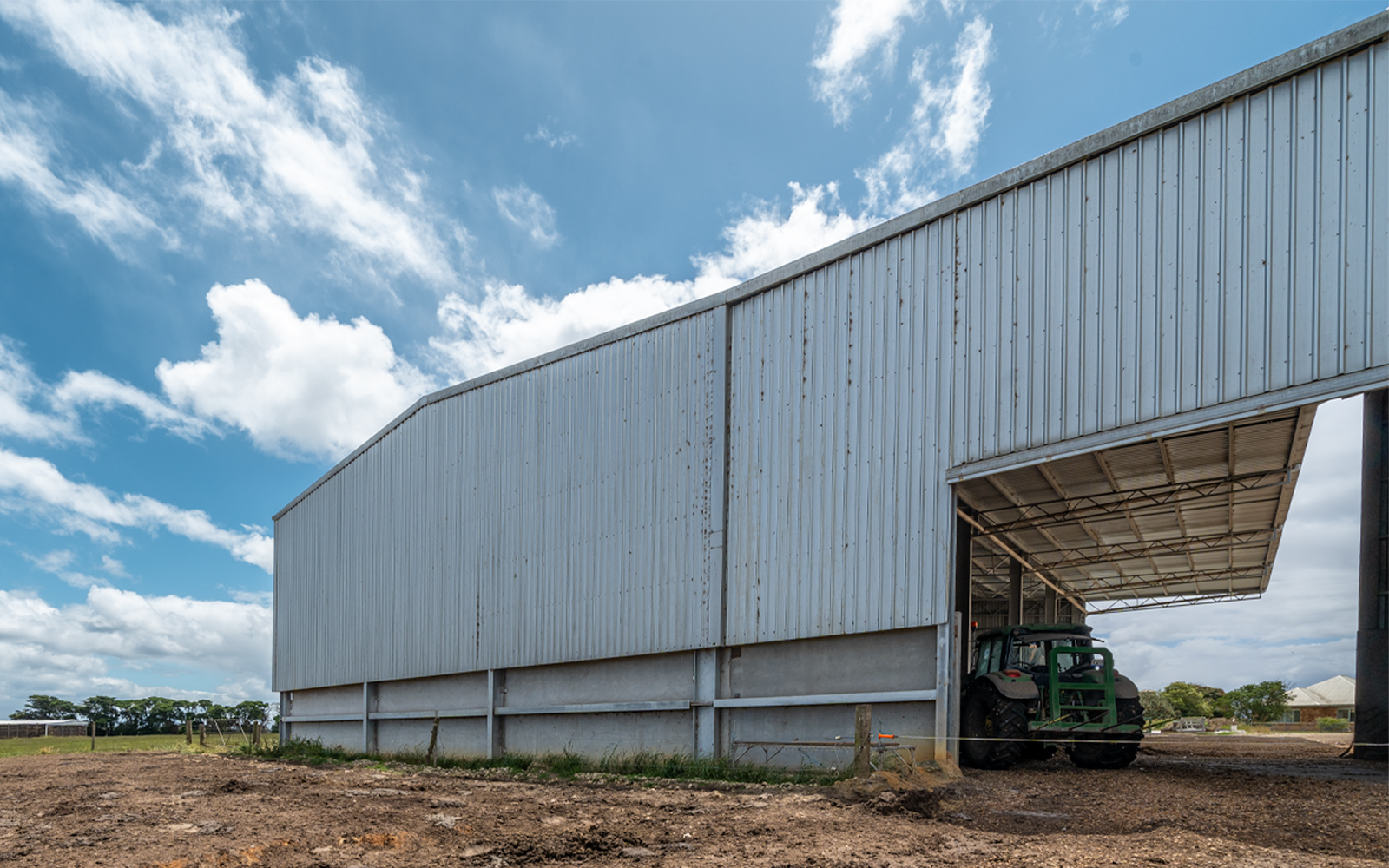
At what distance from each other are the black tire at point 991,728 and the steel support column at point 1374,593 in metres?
9.52

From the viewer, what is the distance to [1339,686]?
6725 cm

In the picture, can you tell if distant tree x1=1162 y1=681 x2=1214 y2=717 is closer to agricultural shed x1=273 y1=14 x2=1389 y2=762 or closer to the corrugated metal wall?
agricultural shed x1=273 y1=14 x2=1389 y2=762

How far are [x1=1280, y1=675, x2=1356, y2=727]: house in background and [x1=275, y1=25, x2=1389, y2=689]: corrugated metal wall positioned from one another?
5053 centimetres

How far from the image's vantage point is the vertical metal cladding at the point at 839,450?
13852mm

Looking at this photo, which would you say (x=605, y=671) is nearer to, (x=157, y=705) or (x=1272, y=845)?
(x=1272, y=845)

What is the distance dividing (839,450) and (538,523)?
845cm

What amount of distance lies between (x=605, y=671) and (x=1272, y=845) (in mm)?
12889

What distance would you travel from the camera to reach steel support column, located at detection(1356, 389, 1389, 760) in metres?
18.9

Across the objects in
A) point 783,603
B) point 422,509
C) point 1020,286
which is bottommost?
point 783,603

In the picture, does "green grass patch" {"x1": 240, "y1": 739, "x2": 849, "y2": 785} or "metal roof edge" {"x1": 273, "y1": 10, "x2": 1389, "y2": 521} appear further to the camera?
"green grass patch" {"x1": 240, "y1": 739, "x2": 849, "y2": 785}

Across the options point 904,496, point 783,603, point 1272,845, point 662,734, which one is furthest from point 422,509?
point 1272,845

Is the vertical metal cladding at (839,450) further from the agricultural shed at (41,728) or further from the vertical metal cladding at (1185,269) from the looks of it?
the agricultural shed at (41,728)

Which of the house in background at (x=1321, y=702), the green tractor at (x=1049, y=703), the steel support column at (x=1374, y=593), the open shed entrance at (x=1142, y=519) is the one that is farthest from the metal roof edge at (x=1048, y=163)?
the house in background at (x=1321, y=702)

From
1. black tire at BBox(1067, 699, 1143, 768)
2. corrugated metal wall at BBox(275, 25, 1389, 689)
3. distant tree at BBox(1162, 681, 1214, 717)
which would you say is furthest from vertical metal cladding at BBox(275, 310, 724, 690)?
distant tree at BBox(1162, 681, 1214, 717)
